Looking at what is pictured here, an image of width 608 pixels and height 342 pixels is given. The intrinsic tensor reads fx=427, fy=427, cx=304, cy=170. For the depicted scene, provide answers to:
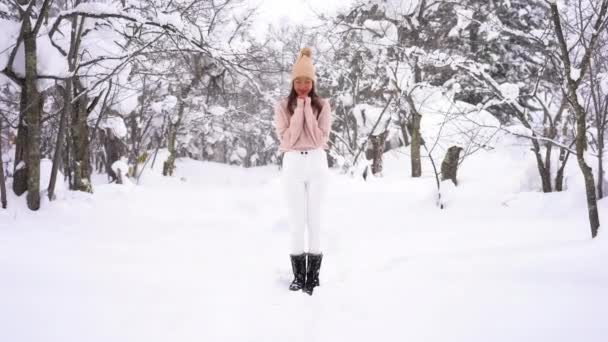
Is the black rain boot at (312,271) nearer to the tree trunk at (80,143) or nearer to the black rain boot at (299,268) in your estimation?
the black rain boot at (299,268)

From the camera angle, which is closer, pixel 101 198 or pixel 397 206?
pixel 101 198

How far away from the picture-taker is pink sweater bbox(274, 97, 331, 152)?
129 inches

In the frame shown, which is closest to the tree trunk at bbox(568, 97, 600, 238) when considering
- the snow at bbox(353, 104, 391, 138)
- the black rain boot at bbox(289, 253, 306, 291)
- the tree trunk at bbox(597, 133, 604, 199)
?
the black rain boot at bbox(289, 253, 306, 291)

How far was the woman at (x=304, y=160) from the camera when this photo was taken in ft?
10.8

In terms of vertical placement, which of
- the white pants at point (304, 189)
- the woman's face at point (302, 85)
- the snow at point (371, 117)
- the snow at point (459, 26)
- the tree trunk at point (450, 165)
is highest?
the snow at point (459, 26)

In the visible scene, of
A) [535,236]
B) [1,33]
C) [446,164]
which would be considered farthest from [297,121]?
[446,164]

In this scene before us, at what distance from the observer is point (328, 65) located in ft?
58.1

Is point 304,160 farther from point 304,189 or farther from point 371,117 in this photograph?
point 371,117

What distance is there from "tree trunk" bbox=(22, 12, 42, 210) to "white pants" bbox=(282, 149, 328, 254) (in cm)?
340

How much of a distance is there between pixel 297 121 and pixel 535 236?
9.42ft

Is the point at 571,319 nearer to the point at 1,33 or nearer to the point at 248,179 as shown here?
the point at 1,33

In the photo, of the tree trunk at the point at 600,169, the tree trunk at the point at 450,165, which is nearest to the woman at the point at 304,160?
the tree trunk at the point at 600,169

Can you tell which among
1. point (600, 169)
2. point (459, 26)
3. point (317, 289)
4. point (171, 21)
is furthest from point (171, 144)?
point (317, 289)

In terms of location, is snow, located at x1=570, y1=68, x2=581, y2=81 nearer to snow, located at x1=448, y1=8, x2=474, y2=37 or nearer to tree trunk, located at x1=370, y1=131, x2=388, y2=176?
snow, located at x1=448, y1=8, x2=474, y2=37
